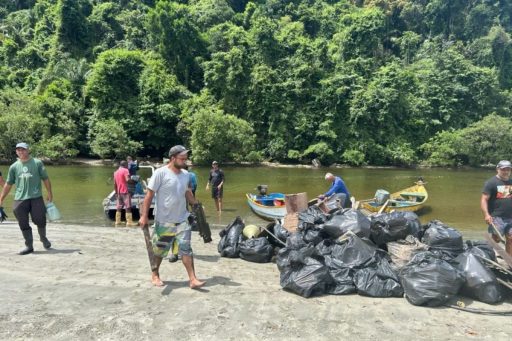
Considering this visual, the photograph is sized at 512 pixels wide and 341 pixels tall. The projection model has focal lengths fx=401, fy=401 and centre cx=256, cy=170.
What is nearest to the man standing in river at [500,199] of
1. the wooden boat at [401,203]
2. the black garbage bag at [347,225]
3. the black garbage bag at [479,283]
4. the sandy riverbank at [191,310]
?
the black garbage bag at [479,283]

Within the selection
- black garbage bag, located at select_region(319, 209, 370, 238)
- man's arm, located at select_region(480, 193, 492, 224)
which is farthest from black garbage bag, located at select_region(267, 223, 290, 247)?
man's arm, located at select_region(480, 193, 492, 224)

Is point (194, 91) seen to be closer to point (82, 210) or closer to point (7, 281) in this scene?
point (82, 210)

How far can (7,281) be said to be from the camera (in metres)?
5.34

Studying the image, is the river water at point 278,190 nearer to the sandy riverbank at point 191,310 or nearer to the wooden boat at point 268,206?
the wooden boat at point 268,206

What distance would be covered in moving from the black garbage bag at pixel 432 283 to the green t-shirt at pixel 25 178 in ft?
18.6

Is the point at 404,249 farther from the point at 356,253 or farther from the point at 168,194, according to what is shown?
the point at 168,194

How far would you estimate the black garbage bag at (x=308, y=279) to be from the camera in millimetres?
5109

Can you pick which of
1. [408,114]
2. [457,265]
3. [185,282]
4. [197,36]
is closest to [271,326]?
[185,282]

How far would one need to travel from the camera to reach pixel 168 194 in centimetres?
496

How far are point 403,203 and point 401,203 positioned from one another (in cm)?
11

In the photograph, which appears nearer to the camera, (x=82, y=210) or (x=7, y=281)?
(x=7, y=281)

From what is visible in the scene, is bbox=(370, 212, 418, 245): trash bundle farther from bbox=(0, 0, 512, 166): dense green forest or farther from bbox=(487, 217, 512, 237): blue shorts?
bbox=(0, 0, 512, 166): dense green forest

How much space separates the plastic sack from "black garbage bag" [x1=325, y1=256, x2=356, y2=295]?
2.49 ft

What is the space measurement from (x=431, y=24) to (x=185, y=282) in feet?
249
